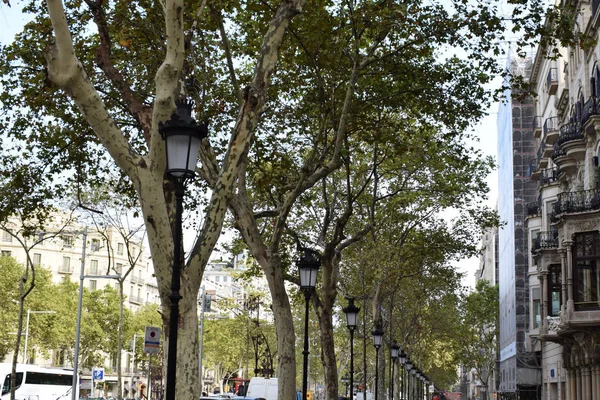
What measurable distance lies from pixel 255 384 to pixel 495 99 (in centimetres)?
2448

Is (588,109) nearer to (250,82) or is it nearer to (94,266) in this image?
(250,82)

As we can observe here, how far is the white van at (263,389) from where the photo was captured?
3853 centimetres

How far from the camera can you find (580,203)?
1168 inches

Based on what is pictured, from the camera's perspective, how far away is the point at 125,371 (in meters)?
92.9

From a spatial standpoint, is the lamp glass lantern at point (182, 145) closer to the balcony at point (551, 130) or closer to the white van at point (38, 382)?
the balcony at point (551, 130)

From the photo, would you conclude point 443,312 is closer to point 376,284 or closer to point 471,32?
point 376,284

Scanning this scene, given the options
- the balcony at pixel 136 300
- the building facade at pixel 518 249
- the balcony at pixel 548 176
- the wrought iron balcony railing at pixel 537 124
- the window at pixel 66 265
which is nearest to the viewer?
the balcony at pixel 548 176

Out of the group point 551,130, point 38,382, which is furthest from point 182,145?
point 38,382

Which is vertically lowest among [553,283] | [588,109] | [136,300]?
[553,283]

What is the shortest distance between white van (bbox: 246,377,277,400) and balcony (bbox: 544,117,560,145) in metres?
16.5

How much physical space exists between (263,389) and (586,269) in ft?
52.4

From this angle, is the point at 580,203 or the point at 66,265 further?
the point at 66,265

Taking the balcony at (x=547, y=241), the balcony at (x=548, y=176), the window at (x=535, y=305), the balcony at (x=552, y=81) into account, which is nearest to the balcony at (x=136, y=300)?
the window at (x=535, y=305)

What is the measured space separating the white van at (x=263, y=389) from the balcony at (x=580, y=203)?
15489 millimetres
